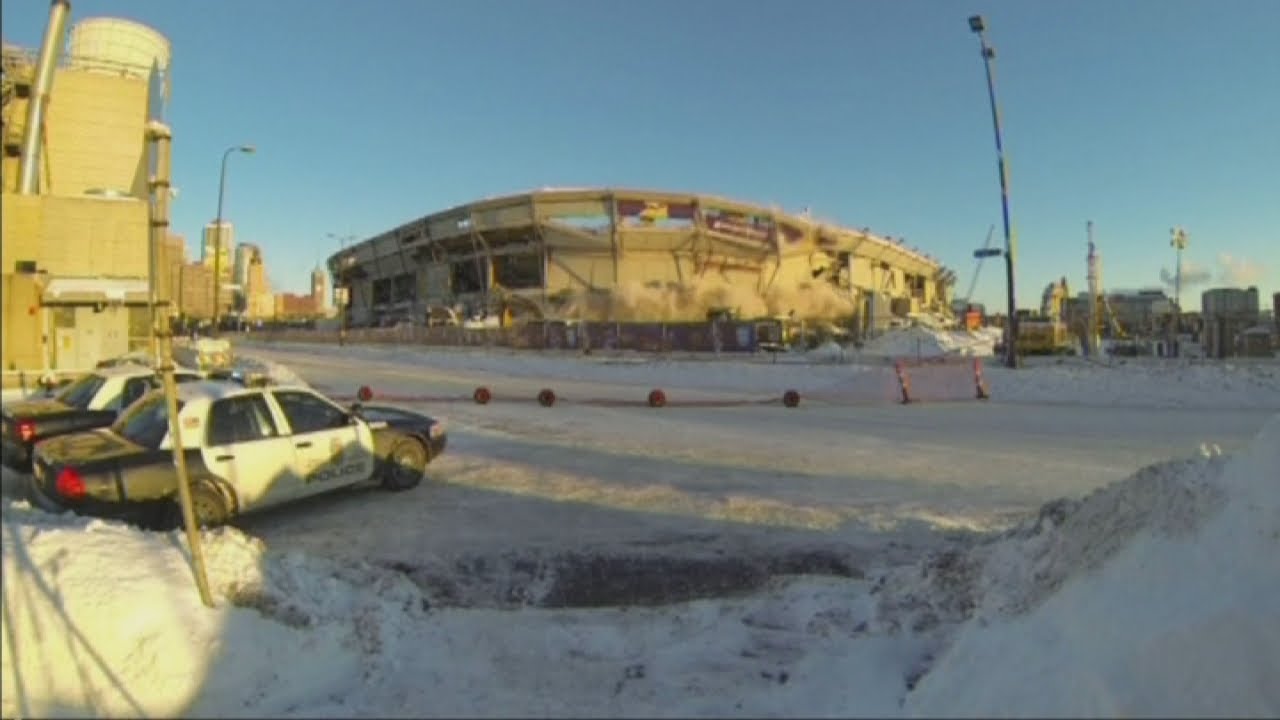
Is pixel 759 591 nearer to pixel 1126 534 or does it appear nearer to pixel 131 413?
pixel 1126 534

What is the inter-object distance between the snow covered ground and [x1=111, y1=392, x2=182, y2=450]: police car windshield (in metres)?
1.08

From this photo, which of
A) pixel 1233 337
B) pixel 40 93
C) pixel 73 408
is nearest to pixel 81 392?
pixel 73 408

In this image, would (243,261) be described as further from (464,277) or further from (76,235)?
(76,235)

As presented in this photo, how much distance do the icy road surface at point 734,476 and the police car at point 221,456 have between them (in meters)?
0.43

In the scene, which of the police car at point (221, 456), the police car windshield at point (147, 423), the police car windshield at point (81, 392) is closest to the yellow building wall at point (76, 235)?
the police car at point (221, 456)

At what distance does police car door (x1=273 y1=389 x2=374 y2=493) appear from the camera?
8.41 m

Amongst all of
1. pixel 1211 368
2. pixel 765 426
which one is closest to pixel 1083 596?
pixel 765 426

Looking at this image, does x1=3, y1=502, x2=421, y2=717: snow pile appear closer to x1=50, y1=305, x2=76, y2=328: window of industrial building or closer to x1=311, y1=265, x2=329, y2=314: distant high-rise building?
x1=50, y1=305, x2=76, y2=328: window of industrial building

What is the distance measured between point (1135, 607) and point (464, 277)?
290 feet

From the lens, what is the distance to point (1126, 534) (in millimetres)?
4676

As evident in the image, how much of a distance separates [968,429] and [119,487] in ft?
46.7

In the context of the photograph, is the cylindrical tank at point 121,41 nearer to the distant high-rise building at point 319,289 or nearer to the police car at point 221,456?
the police car at point 221,456

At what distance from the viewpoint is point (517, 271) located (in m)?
85.1

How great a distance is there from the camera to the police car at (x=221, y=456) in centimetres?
689
